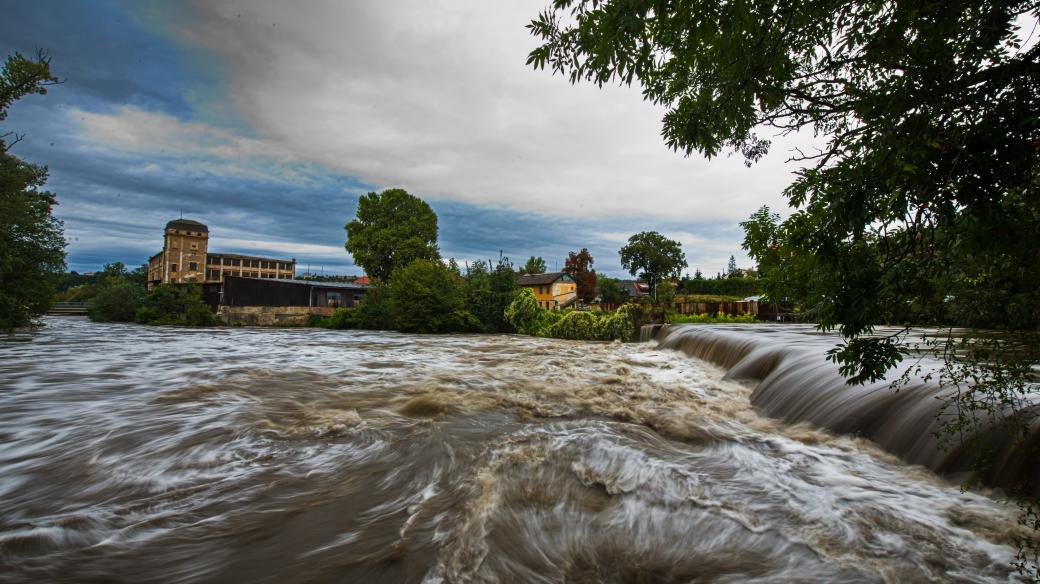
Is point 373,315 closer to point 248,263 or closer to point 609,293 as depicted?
point 609,293

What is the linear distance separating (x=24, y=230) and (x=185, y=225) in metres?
67.3

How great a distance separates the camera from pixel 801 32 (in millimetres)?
2873

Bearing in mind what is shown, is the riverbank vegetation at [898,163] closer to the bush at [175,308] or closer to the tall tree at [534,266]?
the bush at [175,308]

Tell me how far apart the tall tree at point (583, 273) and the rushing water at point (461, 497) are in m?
59.9

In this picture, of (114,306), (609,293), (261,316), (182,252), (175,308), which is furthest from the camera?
(182,252)

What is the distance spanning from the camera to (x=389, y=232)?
140 ft

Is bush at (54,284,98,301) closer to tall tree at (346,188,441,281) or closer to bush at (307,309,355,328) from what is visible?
tall tree at (346,188,441,281)

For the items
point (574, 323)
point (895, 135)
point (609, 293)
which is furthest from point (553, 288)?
point (895, 135)

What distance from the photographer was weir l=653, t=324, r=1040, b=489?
3604 millimetres

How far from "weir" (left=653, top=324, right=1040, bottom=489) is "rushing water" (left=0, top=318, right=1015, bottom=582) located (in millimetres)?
213

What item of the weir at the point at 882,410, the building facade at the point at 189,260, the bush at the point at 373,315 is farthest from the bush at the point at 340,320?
the building facade at the point at 189,260

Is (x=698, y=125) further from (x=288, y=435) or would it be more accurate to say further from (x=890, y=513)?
(x=288, y=435)

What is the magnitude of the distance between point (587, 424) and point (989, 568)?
12.8ft

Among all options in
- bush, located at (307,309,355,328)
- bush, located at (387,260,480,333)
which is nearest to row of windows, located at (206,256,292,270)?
bush, located at (307,309,355,328)
